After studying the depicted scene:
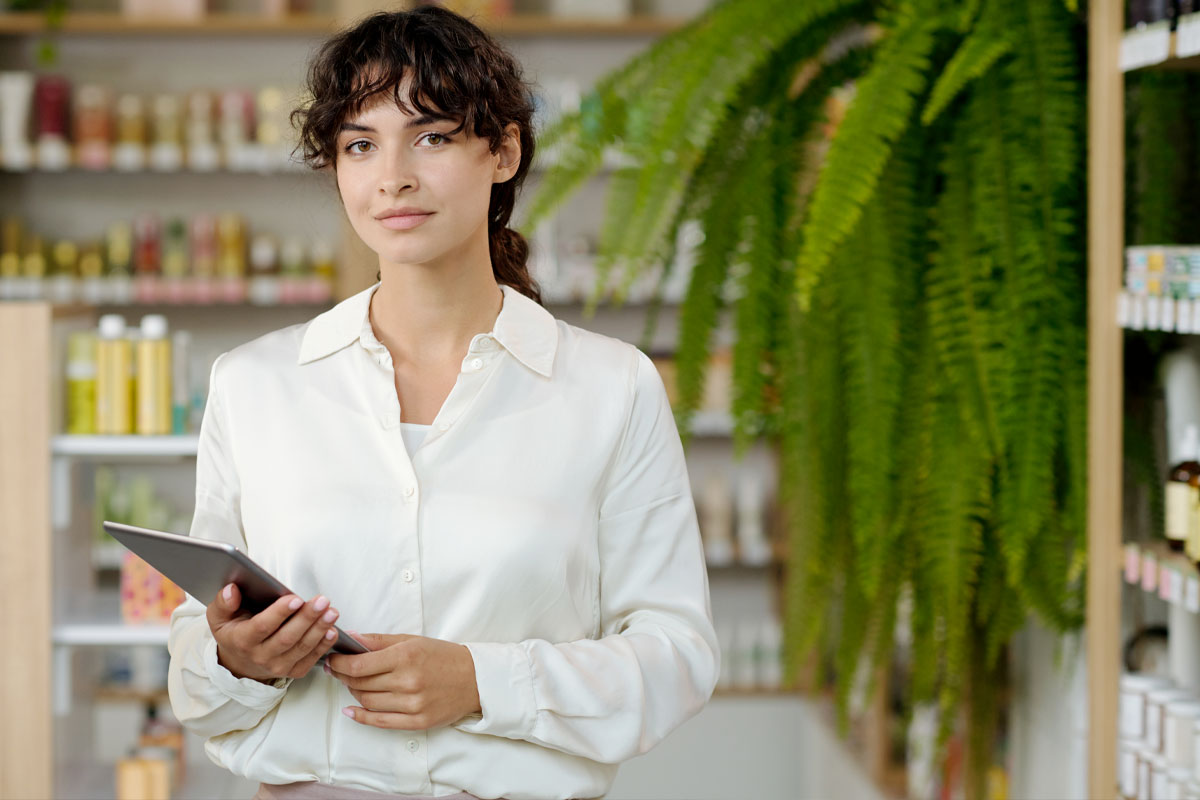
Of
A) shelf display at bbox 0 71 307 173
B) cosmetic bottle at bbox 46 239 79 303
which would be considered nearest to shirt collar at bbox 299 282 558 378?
shelf display at bbox 0 71 307 173

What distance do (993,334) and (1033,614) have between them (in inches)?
31.1

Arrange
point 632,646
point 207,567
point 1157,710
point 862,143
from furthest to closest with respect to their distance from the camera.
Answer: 1. point 1157,710
2. point 862,143
3. point 632,646
4. point 207,567

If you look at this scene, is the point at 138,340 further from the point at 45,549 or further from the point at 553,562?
the point at 553,562

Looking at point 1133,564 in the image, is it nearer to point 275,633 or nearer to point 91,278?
point 275,633

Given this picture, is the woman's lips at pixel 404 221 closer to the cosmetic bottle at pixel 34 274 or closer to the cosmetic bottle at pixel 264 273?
the cosmetic bottle at pixel 264 273

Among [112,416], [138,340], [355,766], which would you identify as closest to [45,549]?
[112,416]

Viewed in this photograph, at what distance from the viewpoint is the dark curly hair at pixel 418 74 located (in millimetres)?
970

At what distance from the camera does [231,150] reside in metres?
3.87

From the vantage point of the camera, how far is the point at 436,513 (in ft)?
3.22

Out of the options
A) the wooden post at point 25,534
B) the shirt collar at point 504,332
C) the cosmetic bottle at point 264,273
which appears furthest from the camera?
the cosmetic bottle at point 264,273

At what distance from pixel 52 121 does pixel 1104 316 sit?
338 centimetres

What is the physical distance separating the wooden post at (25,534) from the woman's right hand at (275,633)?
5.50 ft

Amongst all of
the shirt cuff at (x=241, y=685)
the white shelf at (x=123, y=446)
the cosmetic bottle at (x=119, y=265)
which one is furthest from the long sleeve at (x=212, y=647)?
the cosmetic bottle at (x=119, y=265)

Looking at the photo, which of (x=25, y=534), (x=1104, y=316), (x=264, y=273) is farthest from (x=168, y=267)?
(x=1104, y=316)
